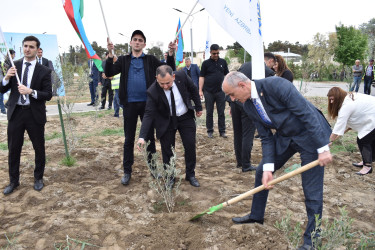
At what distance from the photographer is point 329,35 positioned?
32562mm

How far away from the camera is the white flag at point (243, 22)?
336cm

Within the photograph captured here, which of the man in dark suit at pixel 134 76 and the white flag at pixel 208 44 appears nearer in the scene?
the man in dark suit at pixel 134 76

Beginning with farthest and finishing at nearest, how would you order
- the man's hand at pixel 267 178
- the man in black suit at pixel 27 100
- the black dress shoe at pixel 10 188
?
the black dress shoe at pixel 10 188, the man in black suit at pixel 27 100, the man's hand at pixel 267 178

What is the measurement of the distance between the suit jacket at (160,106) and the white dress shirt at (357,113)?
2.03m

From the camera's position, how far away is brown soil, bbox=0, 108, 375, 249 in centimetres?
285

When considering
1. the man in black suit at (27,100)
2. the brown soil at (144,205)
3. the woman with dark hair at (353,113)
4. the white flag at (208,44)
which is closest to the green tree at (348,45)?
the white flag at (208,44)

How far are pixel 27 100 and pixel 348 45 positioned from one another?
30970 millimetres

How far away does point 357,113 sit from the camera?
4121 millimetres

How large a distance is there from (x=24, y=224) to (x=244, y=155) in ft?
9.55

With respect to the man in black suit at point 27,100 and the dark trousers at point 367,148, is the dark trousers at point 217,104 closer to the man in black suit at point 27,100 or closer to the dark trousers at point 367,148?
the dark trousers at point 367,148

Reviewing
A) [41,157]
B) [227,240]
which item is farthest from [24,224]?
[227,240]

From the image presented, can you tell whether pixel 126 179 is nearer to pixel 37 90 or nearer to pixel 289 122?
pixel 37 90

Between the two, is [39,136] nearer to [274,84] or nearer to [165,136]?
[165,136]

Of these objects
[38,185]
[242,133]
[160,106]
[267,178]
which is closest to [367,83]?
[242,133]
